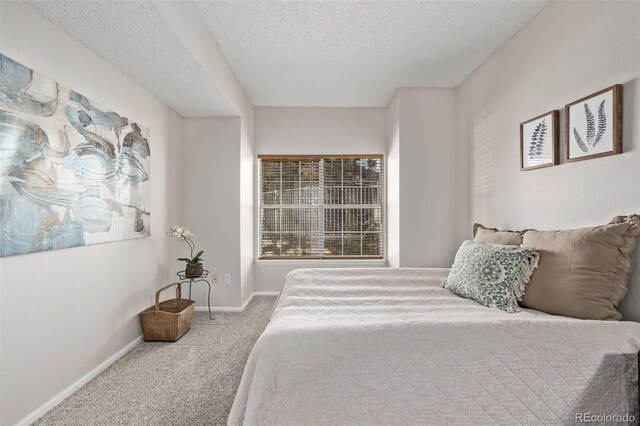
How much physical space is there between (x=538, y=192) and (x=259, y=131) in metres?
3.36

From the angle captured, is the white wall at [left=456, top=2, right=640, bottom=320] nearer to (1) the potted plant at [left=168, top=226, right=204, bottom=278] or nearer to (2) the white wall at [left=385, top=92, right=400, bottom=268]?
(2) the white wall at [left=385, top=92, right=400, bottom=268]

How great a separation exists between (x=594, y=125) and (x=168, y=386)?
3067 mm

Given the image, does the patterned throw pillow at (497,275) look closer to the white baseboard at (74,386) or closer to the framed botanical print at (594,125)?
the framed botanical print at (594,125)

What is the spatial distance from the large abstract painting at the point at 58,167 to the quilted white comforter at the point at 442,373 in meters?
1.50

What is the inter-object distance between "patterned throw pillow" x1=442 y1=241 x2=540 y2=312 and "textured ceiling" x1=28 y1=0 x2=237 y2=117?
7.77 ft

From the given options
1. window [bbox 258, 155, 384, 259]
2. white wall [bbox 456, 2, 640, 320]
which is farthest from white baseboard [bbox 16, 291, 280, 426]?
white wall [bbox 456, 2, 640, 320]

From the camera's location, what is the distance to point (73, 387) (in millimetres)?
2066

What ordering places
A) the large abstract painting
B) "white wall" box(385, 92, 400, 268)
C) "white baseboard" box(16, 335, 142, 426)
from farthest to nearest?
"white wall" box(385, 92, 400, 268), "white baseboard" box(16, 335, 142, 426), the large abstract painting

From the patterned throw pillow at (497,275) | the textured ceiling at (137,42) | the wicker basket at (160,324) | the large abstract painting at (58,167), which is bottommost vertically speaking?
the wicker basket at (160,324)

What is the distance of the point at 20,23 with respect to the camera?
171cm

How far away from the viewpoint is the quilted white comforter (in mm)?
1241

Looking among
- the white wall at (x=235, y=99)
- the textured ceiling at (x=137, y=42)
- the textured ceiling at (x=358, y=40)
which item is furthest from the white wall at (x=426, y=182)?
the textured ceiling at (x=137, y=42)

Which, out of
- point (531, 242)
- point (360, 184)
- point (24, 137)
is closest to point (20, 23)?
point (24, 137)

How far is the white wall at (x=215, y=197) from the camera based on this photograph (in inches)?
148
